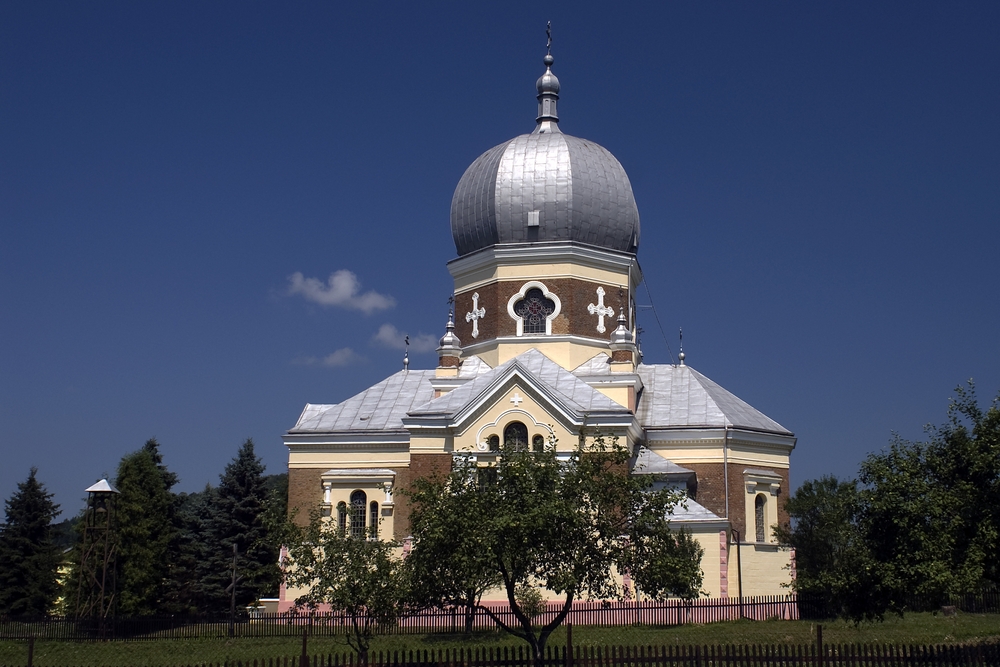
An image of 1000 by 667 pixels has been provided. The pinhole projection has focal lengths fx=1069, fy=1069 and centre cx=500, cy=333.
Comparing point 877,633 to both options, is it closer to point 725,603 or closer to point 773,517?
point 725,603

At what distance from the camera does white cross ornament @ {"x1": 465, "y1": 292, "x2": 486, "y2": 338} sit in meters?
37.7

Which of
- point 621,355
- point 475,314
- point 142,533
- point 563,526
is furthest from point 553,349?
point 563,526

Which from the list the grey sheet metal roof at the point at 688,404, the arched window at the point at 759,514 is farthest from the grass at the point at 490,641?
the grey sheet metal roof at the point at 688,404

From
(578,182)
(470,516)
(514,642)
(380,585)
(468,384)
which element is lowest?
(514,642)

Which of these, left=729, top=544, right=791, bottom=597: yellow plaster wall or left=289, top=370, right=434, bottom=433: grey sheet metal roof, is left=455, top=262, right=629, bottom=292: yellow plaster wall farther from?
left=729, top=544, right=791, bottom=597: yellow plaster wall

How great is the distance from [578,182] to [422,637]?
57.8 ft

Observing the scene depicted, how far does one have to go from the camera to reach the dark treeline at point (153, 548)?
35.6 metres

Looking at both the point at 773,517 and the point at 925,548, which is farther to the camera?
the point at 773,517

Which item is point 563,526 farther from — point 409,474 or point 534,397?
point 409,474

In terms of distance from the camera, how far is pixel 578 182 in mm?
37625

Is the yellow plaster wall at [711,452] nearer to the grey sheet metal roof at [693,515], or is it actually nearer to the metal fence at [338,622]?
the grey sheet metal roof at [693,515]

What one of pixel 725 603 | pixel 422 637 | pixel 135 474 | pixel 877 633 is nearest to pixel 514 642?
pixel 422 637

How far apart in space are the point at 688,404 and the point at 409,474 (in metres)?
10.0

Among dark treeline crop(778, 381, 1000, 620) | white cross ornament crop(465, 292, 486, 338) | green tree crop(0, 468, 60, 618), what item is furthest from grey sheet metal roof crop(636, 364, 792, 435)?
green tree crop(0, 468, 60, 618)
